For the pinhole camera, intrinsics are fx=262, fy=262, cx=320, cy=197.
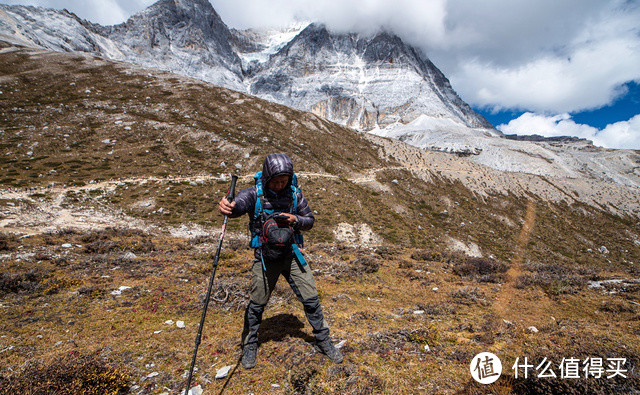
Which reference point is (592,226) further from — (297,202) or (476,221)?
(297,202)

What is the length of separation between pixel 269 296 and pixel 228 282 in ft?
15.1

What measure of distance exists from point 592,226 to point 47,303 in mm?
72276

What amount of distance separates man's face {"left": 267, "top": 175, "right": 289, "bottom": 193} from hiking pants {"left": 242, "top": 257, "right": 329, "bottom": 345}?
1451 millimetres

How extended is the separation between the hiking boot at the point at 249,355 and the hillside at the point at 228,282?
156 millimetres

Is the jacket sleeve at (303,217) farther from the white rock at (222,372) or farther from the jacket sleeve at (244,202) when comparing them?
the white rock at (222,372)

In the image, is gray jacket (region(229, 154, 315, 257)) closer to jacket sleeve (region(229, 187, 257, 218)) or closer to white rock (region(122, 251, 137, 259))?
jacket sleeve (region(229, 187, 257, 218))

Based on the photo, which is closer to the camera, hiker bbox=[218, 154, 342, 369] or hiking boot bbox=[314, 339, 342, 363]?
hiking boot bbox=[314, 339, 342, 363]

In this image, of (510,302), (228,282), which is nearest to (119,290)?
(228,282)

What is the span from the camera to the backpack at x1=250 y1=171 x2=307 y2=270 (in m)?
4.93

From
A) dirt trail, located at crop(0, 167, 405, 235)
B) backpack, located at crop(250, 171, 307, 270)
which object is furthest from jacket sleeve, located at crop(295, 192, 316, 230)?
dirt trail, located at crop(0, 167, 405, 235)

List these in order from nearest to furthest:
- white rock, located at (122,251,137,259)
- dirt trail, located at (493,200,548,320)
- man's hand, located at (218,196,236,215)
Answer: man's hand, located at (218,196,236,215)
dirt trail, located at (493,200,548,320)
white rock, located at (122,251,137,259)

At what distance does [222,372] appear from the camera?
4758mm

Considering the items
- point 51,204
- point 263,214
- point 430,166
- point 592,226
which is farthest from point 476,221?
point 51,204

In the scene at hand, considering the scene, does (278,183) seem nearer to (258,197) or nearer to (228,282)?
(258,197)
